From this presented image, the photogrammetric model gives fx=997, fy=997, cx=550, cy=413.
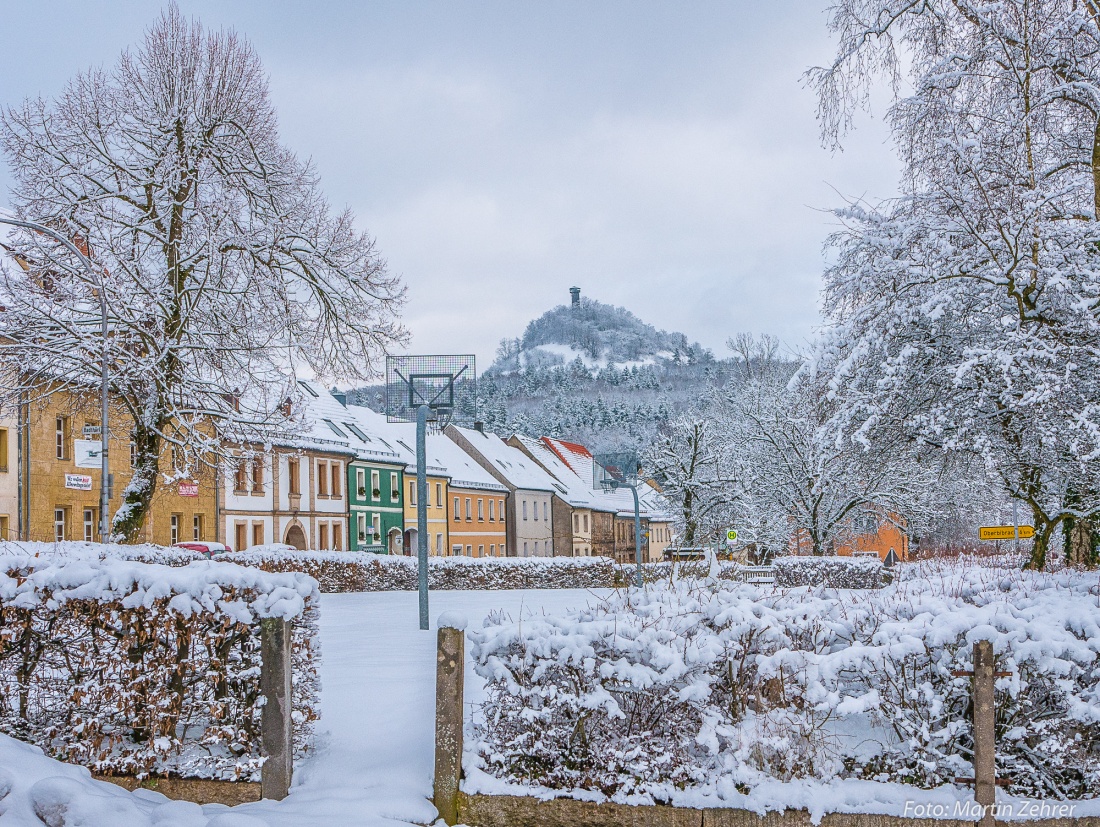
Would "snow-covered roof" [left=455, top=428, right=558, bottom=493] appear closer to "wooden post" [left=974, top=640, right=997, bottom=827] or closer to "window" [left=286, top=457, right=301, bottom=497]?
"window" [left=286, top=457, right=301, bottom=497]

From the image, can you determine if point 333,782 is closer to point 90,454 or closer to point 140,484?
point 90,454

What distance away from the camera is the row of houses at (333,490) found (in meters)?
29.0

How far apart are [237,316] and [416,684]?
14752 millimetres

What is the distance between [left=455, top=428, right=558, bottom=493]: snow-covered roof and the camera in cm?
6706

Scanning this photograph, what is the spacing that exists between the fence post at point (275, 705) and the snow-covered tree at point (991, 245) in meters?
8.66

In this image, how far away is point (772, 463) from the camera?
135ft

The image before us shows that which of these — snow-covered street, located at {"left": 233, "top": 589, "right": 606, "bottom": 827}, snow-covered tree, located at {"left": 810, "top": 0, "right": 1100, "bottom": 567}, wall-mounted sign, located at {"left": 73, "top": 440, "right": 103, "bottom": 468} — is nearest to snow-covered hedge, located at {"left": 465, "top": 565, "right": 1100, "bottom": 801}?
A: snow-covered street, located at {"left": 233, "top": 589, "right": 606, "bottom": 827}

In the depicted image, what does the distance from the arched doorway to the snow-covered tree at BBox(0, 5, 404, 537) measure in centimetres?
2607

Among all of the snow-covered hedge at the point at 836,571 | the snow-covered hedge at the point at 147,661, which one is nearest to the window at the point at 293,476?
the snow-covered hedge at the point at 836,571

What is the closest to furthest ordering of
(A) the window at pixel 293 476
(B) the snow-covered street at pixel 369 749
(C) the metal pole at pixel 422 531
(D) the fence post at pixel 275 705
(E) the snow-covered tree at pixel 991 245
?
(B) the snow-covered street at pixel 369 749 < (D) the fence post at pixel 275 705 < (E) the snow-covered tree at pixel 991 245 < (C) the metal pole at pixel 422 531 < (A) the window at pixel 293 476

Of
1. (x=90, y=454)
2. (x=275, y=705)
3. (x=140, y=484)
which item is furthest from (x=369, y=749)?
(x=140, y=484)

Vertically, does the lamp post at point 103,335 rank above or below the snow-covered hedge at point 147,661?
above

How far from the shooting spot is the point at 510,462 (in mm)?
69875

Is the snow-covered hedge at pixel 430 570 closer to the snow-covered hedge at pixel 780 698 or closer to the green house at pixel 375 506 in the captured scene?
the green house at pixel 375 506
